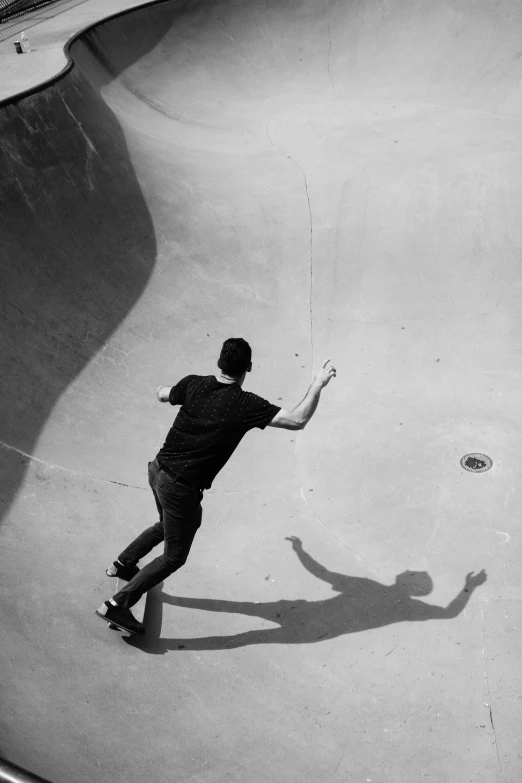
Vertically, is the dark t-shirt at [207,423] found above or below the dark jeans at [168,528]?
above

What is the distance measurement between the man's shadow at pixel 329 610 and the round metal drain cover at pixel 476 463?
3.56ft

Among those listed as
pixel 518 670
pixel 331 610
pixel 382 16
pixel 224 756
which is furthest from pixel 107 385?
pixel 382 16

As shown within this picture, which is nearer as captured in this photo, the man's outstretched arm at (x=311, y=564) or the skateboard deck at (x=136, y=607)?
the skateboard deck at (x=136, y=607)

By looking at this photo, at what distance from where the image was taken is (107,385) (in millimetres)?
6230

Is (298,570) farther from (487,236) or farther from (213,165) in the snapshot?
(213,165)

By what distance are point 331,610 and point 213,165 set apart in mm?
5871

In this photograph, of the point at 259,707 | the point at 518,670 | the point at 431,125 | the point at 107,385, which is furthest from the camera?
the point at 431,125

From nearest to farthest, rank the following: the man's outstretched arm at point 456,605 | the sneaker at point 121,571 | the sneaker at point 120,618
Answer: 1. the sneaker at point 120,618
2. the sneaker at point 121,571
3. the man's outstretched arm at point 456,605

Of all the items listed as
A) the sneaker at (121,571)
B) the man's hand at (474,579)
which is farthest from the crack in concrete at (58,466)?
the man's hand at (474,579)

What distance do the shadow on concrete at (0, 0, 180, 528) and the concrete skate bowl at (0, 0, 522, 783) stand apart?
0.03 meters

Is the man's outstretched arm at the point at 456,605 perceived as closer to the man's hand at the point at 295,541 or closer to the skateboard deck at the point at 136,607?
the man's hand at the point at 295,541

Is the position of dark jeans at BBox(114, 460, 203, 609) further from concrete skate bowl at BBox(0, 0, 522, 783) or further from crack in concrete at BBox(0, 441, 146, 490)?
crack in concrete at BBox(0, 441, 146, 490)

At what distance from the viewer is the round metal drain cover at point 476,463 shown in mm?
5789

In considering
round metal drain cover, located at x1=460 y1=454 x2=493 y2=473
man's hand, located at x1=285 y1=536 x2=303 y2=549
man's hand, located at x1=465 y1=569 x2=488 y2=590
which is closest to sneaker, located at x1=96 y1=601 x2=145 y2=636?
man's hand, located at x1=285 y1=536 x2=303 y2=549
